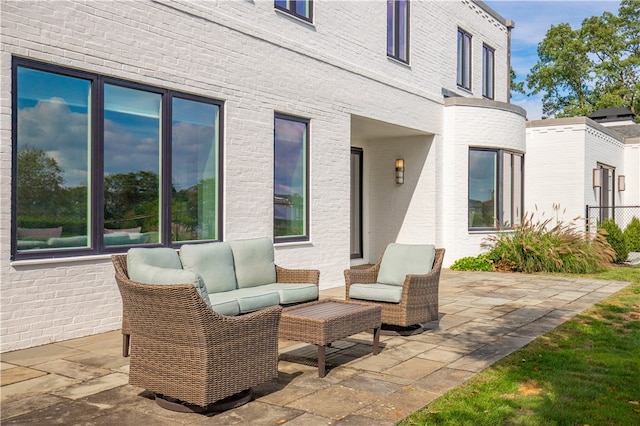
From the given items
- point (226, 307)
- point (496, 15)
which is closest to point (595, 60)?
point (496, 15)

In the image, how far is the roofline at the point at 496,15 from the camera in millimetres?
15616

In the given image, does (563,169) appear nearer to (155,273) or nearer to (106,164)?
(106,164)

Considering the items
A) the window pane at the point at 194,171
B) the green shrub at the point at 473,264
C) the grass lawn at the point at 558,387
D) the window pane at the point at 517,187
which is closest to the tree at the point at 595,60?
the window pane at the point at 517,187

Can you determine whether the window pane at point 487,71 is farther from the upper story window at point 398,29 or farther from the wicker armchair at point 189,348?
the wicker armchair at point 189,348

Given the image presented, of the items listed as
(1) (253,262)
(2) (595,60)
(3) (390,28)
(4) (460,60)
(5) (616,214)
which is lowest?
(1) (253,262)

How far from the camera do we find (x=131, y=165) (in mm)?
6770

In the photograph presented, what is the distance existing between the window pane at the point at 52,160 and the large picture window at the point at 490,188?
9523 mm

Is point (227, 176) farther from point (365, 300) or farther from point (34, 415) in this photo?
point (34, 415)

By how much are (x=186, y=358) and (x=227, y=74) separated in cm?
503

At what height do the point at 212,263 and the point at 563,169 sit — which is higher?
the point at 563,169

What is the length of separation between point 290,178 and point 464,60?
7930mm

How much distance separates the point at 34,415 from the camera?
12.5 ft

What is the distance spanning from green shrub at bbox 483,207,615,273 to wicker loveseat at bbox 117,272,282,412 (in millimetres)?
9601

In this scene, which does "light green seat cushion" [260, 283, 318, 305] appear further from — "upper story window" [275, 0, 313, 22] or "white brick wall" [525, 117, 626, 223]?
"white brick wall" [525, 117, 626, 223]
